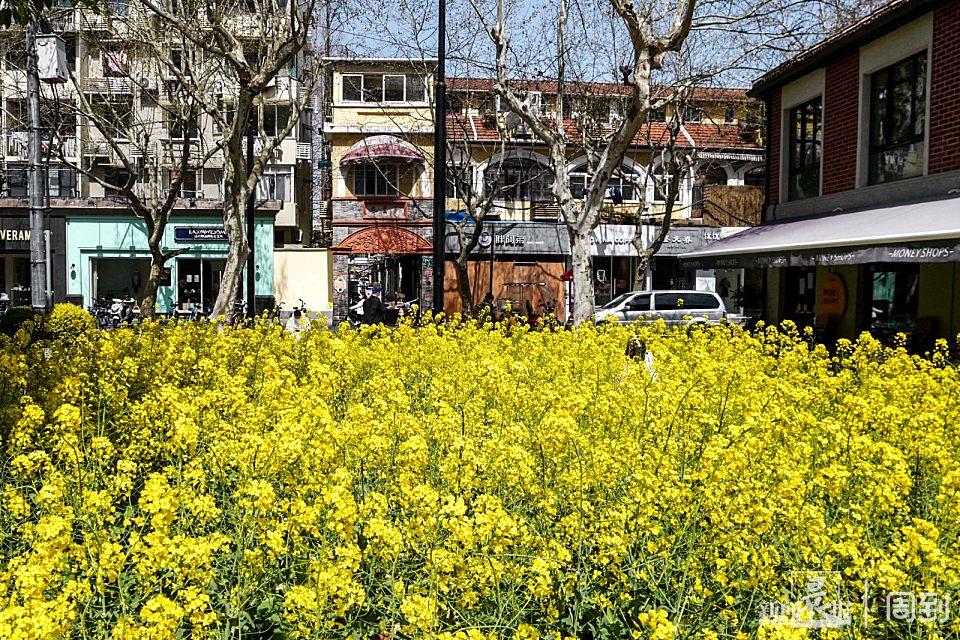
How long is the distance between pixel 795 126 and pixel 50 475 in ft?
58.0

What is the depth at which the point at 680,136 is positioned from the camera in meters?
33.5

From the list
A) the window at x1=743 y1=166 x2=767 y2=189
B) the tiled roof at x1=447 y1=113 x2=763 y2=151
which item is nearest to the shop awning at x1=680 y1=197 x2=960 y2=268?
the tiled roof at x1=447 y1=113 x2=763 y2=151

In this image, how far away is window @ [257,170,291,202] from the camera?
35438 mm

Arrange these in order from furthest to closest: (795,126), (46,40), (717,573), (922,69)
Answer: (795,126)
(46,40)
(922,69)
(717,573)

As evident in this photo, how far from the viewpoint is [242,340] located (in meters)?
8.81

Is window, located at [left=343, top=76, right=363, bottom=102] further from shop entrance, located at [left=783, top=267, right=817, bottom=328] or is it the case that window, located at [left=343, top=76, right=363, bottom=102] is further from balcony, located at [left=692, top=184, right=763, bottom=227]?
shop entrance, located at [left=783, top=267, right=817, bottom=328]

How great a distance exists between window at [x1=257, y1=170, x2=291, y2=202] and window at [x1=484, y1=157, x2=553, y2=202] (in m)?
9.15

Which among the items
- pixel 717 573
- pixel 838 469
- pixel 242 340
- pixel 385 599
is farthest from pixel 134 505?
pixel 242 340

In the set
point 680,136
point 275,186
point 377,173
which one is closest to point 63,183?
point 275,186

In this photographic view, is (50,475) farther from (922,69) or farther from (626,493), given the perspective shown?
(922,69)

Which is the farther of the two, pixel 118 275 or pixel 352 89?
pixel 352 89

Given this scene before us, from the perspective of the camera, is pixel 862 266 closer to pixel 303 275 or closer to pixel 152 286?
pixel 152 286

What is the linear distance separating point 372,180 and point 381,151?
181cm

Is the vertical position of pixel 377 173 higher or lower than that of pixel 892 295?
higher
